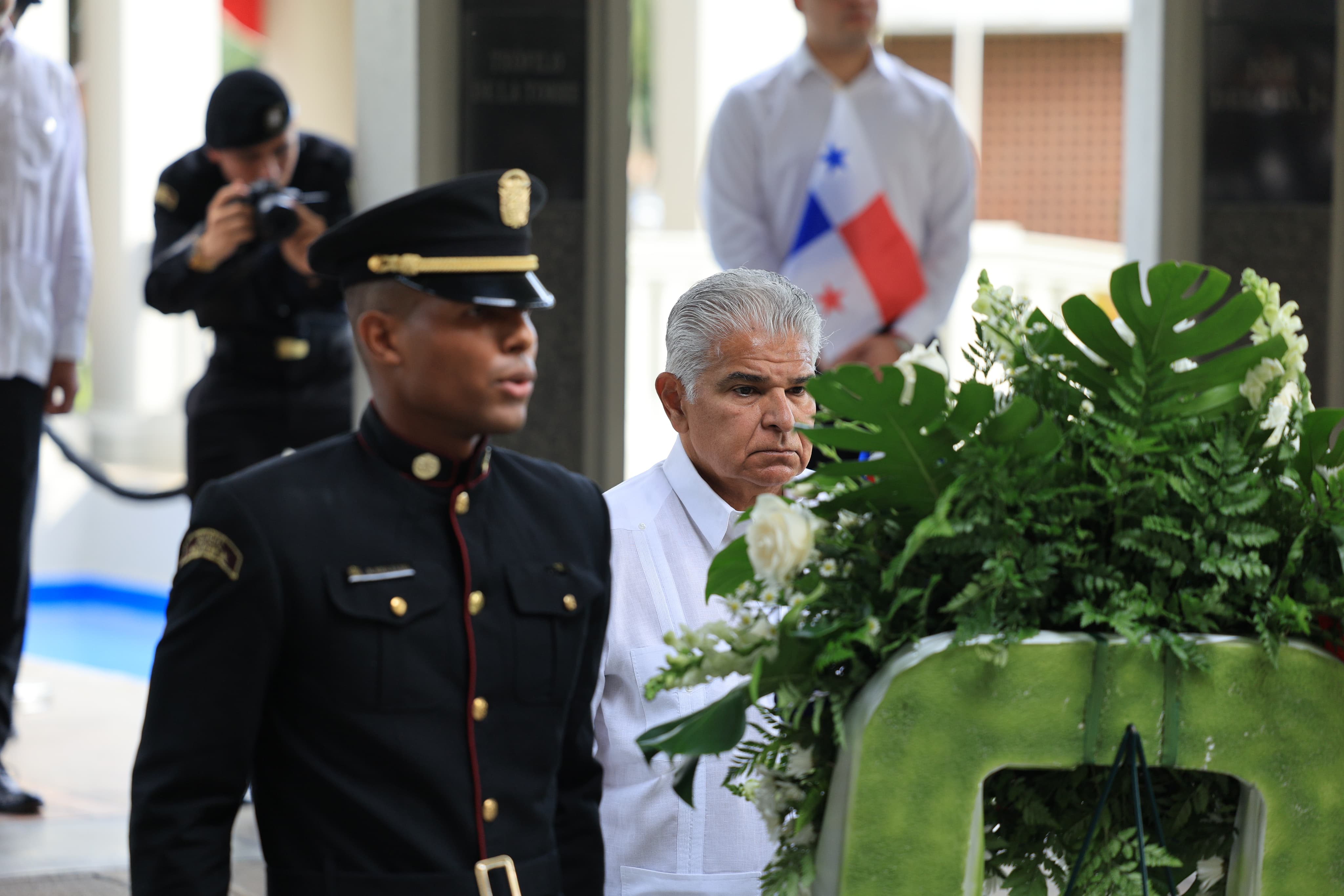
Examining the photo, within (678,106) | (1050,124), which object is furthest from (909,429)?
(1050,124)

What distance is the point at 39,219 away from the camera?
14.0 ft

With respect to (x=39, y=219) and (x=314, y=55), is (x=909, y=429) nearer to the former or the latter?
(x=39, y=219)

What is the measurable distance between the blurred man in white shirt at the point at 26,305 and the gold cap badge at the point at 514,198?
263 cm

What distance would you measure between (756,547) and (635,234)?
7.35 m

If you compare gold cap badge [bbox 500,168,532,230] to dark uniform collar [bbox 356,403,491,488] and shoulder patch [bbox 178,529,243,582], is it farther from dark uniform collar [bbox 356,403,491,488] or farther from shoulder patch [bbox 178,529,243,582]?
shoulder patch [bbox 178,529,243,582]

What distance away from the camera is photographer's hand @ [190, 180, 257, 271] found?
407cm

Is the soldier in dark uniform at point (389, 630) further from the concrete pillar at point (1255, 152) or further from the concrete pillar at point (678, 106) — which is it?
the concrete pillar at point (678, 106)

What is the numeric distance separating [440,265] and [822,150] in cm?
→ 286

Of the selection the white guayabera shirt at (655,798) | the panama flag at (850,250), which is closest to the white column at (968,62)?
the panama flag at (850,250)

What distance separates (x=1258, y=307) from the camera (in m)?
1.45

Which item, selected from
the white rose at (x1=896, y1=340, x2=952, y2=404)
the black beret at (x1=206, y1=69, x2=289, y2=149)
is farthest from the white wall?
the white rose at (x1=896, y1=340, x2=952, y2=404)

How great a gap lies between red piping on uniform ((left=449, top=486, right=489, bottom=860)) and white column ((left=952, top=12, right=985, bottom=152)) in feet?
47.1

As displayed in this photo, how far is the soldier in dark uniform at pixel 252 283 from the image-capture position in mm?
4105

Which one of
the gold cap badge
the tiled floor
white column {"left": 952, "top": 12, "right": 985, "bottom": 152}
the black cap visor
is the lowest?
the tiled floor
